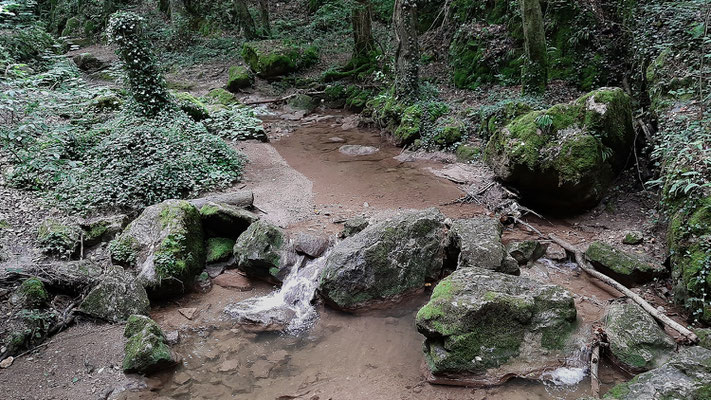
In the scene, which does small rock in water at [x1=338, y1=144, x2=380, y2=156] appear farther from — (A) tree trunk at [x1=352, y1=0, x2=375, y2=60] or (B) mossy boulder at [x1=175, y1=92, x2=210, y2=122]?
(A) tree trunk at [x1=352, y1=0, x2=375, y2=60]

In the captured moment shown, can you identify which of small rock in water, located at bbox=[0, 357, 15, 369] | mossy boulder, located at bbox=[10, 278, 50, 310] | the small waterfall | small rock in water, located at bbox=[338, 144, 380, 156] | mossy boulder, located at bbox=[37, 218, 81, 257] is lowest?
the small waterfall

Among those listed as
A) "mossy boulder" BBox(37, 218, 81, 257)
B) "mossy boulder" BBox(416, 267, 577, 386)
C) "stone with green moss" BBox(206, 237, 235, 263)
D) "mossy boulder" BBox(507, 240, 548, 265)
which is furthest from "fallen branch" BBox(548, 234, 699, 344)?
"mossy boulder" BBox(37, 218, 81, 257)

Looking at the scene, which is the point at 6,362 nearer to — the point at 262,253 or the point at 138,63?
the point at 262,253

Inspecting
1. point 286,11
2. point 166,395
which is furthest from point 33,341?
point 286,11

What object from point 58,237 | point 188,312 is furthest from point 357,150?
point 58,237

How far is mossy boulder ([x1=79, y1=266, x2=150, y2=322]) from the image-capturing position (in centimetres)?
566

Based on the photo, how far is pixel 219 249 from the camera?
7207mm

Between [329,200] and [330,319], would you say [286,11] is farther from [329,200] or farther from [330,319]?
[330,319]

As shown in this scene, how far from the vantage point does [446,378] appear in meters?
4.64

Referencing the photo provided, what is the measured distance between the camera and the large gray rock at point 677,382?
3541 mm

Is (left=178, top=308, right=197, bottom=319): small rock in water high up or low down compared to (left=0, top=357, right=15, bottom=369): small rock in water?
down

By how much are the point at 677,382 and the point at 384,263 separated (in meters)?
Answer: 3.39

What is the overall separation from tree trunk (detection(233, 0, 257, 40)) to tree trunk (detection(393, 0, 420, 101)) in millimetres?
10264

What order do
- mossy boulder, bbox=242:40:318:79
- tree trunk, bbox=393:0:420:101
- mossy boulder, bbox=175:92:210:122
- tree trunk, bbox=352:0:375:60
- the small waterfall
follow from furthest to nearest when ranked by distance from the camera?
mossy boulder, bbox=242:40:318:79
tree trunk, bbox=352:0:375:60
tree trunk, bbox=393:0:420:101
mossy boulder, bbox=175:92:210:122
the small waterfall
